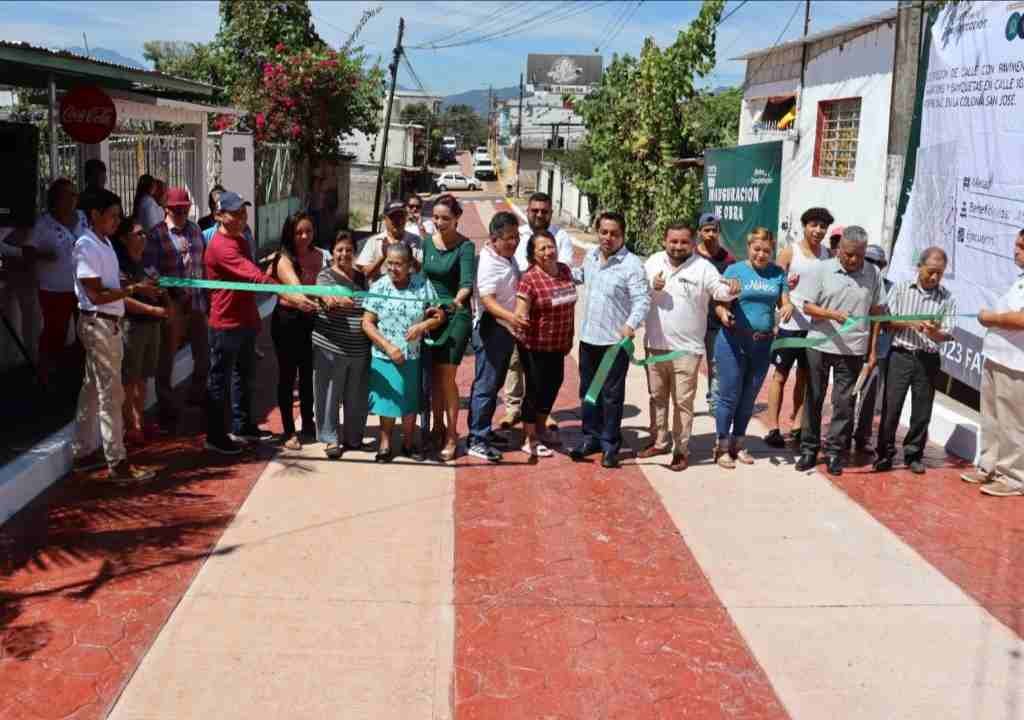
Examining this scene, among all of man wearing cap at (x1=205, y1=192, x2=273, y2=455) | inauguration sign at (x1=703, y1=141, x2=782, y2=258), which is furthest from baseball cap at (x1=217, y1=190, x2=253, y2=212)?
inauguration sign at (x1=703, y1=141, x2=782, y2=258)

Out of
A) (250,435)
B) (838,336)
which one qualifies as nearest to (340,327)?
(250,435)

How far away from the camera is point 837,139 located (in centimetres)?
1307

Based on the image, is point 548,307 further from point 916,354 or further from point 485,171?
point 485,171

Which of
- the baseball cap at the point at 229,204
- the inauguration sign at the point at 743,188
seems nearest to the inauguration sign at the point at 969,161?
the inauguration sign at the point at 743,188

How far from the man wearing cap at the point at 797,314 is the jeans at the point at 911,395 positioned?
632mm

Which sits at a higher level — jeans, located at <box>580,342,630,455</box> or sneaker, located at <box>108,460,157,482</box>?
jeans, located at <box>580,342,630,455</box>

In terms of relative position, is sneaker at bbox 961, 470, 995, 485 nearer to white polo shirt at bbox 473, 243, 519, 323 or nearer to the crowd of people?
the crowd of people

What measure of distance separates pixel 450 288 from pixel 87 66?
3.36 m

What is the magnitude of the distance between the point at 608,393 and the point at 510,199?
154ft

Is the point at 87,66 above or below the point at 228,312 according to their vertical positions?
above

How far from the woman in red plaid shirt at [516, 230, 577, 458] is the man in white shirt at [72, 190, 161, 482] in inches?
98.7

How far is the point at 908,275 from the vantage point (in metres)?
9.44

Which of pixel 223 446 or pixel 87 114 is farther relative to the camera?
pixel 87 114

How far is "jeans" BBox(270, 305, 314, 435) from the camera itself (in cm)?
711
